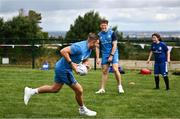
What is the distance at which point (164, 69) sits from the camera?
14.5 meters

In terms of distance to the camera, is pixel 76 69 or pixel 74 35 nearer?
pixel 76 69

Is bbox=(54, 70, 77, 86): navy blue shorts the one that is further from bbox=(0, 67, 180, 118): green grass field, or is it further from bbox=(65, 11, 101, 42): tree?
bbox=(65, 11, 101, 42): tree

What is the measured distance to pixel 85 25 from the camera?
42469mm

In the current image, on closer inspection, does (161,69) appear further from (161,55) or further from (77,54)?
(77,54)

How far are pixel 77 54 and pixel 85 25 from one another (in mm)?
33243

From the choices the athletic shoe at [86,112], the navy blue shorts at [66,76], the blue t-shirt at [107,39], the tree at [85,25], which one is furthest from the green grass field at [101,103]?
the tree at [85,25]

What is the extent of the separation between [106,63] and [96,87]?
1.99m

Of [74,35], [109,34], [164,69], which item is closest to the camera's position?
[109,34]

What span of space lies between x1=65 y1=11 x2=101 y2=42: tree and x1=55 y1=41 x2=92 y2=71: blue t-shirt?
103 feet

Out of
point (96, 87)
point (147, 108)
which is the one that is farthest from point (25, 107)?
point (96, 87)

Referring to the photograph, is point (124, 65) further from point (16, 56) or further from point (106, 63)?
point (106, 63)

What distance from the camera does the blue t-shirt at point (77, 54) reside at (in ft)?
30.3

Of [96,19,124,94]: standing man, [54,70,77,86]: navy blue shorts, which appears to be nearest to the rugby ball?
[54,70,77,86]: navy blue shorts

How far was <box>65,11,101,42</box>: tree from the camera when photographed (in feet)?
137
